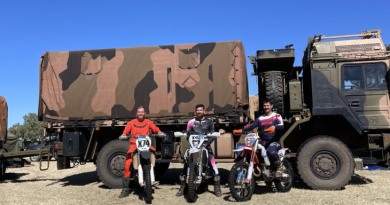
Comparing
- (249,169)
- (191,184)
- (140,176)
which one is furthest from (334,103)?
(140,176)

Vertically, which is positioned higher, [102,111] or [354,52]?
[354,52]

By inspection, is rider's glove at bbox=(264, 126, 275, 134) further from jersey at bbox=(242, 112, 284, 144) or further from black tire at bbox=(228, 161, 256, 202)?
black tire at bbox=(228, 161, 256, 202)

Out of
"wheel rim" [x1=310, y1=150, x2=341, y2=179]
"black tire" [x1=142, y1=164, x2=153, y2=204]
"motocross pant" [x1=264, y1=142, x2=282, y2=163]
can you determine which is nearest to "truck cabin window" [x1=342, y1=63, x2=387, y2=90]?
"wheel rim" [x1=310, y1=150, x2=341, y2=179]

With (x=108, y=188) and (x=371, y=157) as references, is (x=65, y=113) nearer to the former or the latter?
(x=108, y=188)

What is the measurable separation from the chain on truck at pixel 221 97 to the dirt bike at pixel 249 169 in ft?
4.48

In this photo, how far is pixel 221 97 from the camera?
26.5 ft

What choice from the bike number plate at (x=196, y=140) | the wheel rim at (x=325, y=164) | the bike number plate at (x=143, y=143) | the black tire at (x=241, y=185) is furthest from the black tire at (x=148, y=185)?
the wheel rim at (x=325, y=164)

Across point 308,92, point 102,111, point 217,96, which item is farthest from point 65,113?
point 308,92

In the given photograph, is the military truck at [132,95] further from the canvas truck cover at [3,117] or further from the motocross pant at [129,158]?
the canvas truck cover at [3,117]

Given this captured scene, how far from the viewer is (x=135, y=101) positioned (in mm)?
8367

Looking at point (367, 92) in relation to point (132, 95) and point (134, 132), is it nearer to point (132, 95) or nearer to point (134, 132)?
point (134, 132)

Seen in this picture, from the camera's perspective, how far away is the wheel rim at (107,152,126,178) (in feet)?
26.8

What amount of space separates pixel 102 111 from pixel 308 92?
5.52m

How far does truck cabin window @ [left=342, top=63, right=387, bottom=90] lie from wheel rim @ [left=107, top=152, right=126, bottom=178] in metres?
5.91
